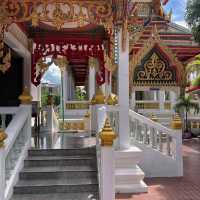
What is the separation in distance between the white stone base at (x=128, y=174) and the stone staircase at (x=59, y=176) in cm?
55

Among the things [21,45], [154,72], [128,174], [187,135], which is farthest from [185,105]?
[128,174]

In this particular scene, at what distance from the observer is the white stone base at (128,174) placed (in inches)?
300

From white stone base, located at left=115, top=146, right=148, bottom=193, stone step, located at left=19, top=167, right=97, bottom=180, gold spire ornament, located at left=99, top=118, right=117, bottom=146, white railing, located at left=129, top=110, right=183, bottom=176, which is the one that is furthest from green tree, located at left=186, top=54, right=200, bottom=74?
gold spire ornament, located at left=99, top=118, right=117, bottom=146

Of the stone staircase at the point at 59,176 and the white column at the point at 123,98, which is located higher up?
the white column at the point at 123,98

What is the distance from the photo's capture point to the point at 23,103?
7508 mm

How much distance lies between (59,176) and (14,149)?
919 millimetres

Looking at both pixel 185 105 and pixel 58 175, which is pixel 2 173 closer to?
pixel 58 175

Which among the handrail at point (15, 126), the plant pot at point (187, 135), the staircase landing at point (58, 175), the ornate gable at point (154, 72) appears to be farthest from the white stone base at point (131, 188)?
the plant pot at point (187, 135)

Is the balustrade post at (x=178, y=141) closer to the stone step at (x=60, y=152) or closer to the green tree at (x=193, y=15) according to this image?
the stone step at (x=60, y=152)

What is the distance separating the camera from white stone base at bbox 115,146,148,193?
25.0 ft

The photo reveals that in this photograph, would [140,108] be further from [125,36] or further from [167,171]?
[125,36]

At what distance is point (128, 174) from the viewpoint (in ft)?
25.1

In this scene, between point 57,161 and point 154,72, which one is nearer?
point 57,161

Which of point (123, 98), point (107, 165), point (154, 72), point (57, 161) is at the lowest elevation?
point (57, 161)
